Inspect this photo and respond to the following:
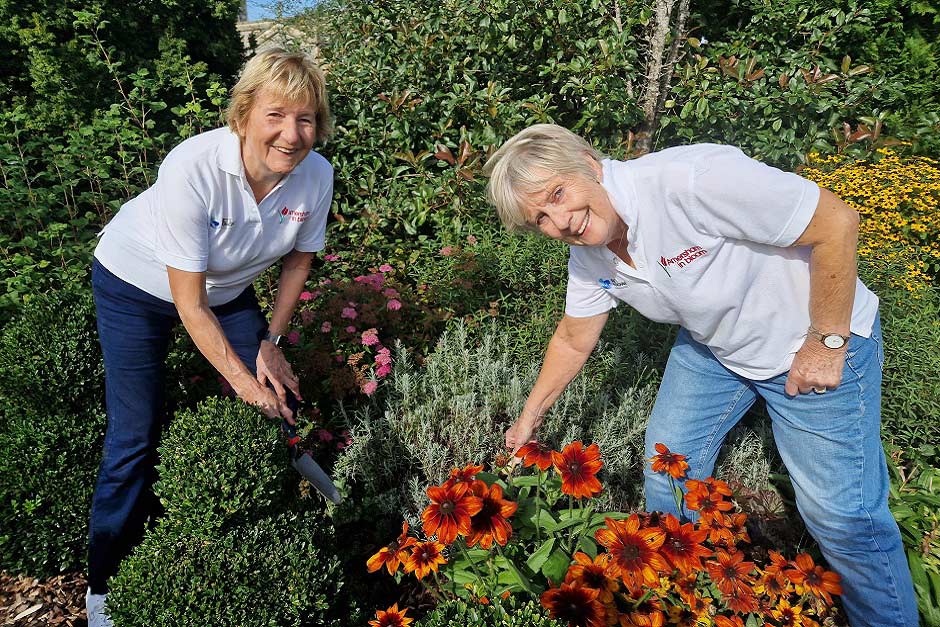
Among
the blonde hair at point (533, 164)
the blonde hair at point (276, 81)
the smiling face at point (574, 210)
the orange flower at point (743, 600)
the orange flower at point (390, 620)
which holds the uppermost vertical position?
the blonde hair at point (276, 81)

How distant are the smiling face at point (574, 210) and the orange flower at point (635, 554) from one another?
2.65 ft

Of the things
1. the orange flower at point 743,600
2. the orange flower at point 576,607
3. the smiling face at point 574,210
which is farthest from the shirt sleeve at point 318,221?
the orange flower at point 743,600

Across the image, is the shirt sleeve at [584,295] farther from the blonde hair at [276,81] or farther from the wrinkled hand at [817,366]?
the blonde hair at [276,81]

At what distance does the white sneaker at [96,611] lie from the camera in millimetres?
2346

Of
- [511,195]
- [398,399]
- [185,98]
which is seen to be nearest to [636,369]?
[398,399]

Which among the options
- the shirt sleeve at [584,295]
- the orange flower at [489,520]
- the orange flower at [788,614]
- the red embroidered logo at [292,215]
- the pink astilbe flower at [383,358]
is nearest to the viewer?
the orange flower at [489,520]

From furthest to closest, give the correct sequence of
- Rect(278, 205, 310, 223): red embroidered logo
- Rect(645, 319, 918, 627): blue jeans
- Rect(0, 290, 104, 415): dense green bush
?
Rect(0, 290, 104, 415): dense green bush → Rect(278, 205, 310, 223): red embroidered logo → Rect(645, 319, 918, 627): blue jeans

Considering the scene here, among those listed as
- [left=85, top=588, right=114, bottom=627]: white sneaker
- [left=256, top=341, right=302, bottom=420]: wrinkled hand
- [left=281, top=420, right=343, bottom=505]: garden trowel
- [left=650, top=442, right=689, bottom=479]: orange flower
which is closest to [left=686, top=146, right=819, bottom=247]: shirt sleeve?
[left=650, top=442, right=689, bottom=479]: orange flower

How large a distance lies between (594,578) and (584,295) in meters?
0.92

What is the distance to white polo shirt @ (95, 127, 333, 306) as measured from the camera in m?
2.04

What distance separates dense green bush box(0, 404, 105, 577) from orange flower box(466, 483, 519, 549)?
1876 mm

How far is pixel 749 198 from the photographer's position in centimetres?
165

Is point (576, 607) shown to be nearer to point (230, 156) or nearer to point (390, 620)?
point (390, 620)

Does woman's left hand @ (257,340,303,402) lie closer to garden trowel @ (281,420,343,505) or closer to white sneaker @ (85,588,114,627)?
garden trowel @ (281,420,343,505)
